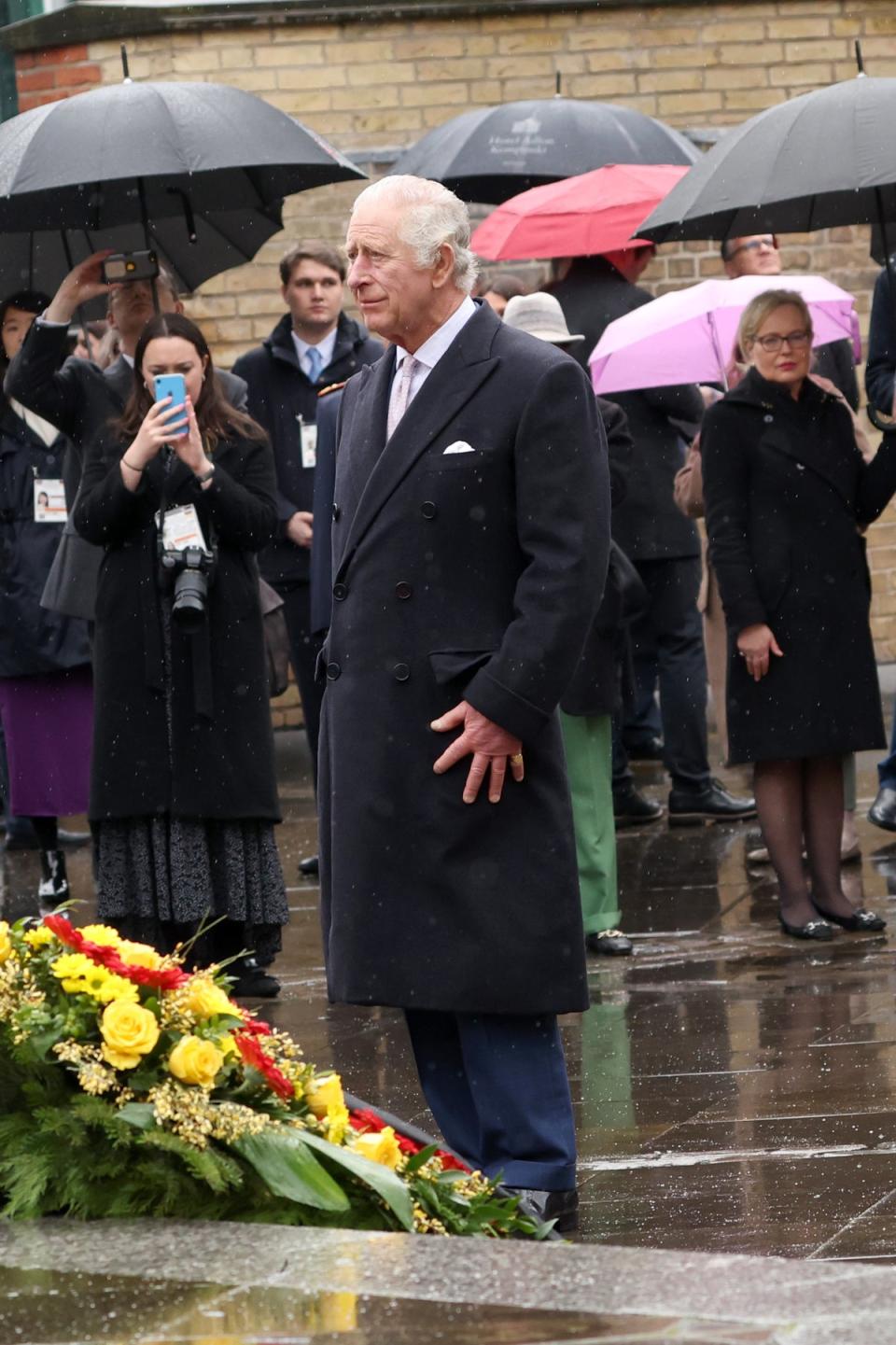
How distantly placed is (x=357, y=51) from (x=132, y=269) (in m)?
6.53

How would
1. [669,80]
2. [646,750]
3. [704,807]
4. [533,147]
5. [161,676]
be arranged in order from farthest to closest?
1. [669,80]
2. [646,750]
3. [533,147]
4. [704,807]
5. [161,676]

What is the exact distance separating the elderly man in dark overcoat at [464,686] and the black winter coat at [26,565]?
15.1 feet

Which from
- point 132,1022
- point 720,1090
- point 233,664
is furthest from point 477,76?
point 132,1022

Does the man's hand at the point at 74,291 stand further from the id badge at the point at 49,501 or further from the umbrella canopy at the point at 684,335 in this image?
the umbrella canopy at the point at 684,335

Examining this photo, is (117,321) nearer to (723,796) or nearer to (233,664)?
(233,664)

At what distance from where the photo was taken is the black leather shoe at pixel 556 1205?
4.52 meters

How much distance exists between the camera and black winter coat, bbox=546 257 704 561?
9586 millimetres

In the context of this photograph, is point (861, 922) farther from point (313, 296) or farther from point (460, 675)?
point (460, 675)

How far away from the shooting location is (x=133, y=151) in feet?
23.2

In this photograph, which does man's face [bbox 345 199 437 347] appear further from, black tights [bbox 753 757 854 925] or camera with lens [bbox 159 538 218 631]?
black tights [bbox 753 757 854 925]

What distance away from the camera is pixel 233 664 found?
699 cm

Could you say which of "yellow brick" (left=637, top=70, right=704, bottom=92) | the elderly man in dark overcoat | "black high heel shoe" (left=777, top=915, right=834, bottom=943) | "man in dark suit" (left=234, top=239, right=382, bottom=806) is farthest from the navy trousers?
"yellow brick" (left=637, top=70, right=704, bottom=92)

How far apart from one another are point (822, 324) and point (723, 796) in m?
1.90

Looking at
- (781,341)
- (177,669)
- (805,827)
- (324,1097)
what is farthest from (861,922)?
(324,1097)
